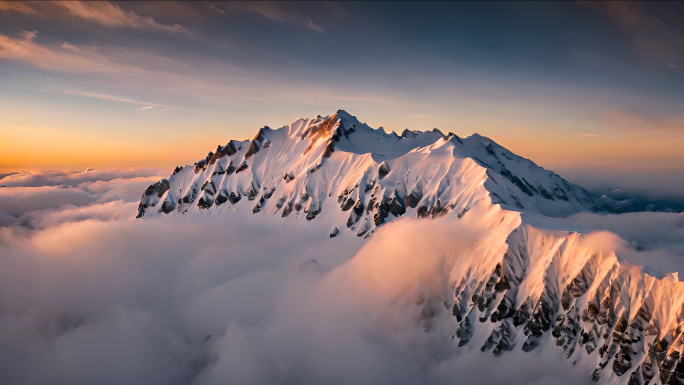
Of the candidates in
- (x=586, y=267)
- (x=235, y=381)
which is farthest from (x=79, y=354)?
(x=586, y=267)

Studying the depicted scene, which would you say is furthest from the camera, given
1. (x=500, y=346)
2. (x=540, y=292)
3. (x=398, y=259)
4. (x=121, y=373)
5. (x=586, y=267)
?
(x=398, y=259)

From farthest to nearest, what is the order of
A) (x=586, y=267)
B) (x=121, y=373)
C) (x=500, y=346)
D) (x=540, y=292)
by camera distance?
(x=121, y=373) → (x=500, y=346) → (x=540, y=292) → (x=586, y=267)

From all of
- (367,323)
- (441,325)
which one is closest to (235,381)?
(367,323)

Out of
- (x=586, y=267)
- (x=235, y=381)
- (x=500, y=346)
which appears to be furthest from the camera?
(x=235, y=381)

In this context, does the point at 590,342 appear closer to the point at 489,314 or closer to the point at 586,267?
the point at 586,267

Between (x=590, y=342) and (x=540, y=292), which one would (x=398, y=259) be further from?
(x=590, y=342)

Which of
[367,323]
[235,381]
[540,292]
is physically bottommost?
[235,381]

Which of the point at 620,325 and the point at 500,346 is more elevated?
the point at 620,325

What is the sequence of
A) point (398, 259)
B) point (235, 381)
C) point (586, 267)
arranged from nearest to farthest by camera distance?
point (586, 267)
point (235, 381)
point (398, 259)

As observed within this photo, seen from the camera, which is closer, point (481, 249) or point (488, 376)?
point (488, 376)
